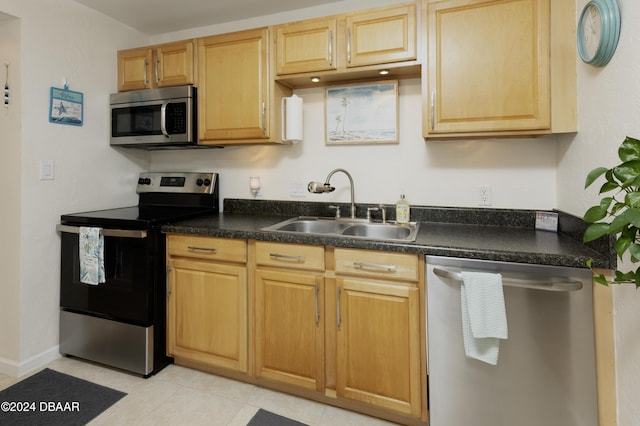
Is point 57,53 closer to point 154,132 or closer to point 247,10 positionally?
point 154,132

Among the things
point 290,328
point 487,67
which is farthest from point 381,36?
point 290,328

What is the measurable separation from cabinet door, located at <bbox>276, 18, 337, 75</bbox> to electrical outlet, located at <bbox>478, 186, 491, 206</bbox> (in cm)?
112

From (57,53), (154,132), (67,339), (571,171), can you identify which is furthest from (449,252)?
(57,53)

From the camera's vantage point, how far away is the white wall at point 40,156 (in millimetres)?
1974

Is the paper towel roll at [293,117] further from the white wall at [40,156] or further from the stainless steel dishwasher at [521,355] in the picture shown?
the white wall at [40,156]

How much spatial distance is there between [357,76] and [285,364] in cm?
172

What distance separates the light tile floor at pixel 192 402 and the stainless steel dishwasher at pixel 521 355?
1.43 feet

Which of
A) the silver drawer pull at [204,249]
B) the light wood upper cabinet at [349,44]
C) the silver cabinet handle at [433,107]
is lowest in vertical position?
the silver drawer pull at [204,249]

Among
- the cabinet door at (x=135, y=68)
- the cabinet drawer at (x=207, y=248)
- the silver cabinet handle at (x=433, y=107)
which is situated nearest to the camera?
the silver cabinet handle at (x=433, y=107)

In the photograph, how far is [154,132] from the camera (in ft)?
7.84

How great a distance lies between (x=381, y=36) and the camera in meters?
1.83

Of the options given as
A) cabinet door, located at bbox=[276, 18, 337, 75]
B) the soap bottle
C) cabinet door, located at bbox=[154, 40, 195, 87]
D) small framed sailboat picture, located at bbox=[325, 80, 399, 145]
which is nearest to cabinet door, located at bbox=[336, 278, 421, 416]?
the soap bottle

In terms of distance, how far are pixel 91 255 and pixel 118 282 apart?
0.78ft

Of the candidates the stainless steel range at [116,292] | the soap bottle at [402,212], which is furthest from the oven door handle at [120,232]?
the soap bottle at [402,212]
